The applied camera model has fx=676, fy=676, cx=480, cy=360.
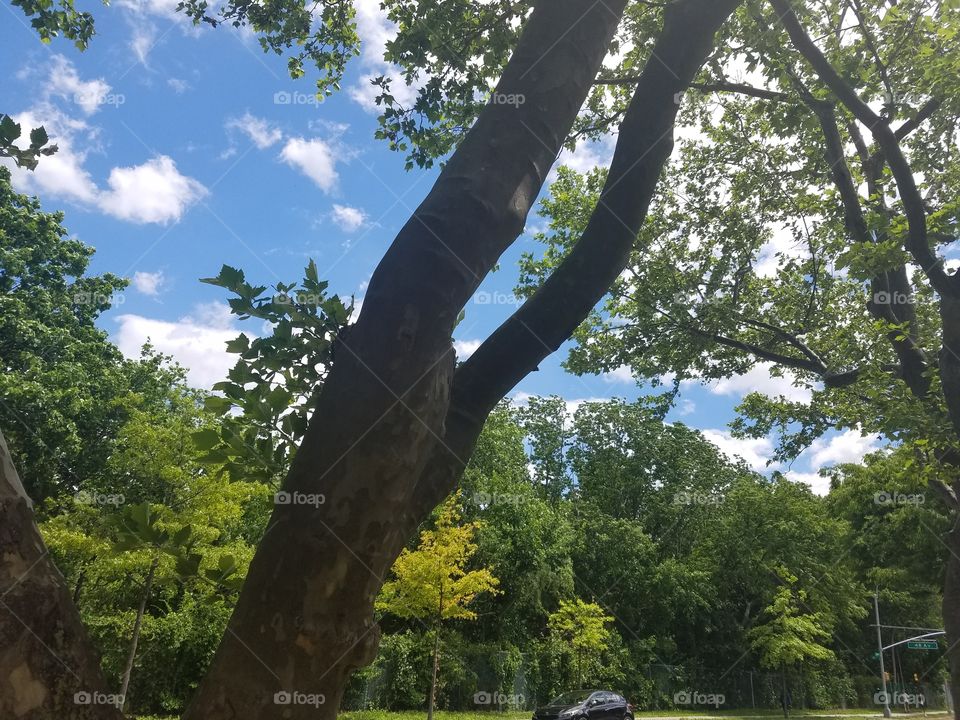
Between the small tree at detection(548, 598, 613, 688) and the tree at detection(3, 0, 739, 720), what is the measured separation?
25266 millimetres

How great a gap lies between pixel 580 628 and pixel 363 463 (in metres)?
27.4

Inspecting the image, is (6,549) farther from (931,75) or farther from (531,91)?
(931,75)

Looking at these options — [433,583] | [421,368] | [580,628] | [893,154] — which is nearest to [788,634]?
[580,628]

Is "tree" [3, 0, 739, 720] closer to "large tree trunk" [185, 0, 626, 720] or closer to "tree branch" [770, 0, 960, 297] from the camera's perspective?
"large tree trunk" [185, 0, 626, 720]

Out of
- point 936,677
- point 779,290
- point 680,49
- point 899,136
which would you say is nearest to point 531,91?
point 680,49

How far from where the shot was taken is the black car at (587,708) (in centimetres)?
1902

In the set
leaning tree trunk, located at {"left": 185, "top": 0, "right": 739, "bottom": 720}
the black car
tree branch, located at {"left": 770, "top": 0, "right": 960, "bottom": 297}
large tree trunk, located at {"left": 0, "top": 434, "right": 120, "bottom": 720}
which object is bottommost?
the black car

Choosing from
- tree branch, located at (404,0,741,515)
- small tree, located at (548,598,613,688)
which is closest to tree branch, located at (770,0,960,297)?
tree branch, located at (404,0,741,515)

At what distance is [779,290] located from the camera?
14.5 m

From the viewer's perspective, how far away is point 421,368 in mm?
1741

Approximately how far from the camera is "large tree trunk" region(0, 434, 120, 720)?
125 cm

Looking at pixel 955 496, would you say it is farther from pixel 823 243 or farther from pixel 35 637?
pixel 35 637

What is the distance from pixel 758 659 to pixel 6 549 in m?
44.0

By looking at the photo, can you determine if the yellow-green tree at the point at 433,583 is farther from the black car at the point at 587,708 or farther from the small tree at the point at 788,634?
the small tree at the point at 788,634
